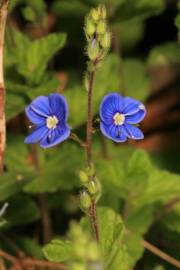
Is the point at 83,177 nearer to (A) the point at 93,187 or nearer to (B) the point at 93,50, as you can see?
(A) the point at 93,187

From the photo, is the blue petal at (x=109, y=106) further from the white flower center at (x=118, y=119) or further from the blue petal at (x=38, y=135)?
the blue petal at (x=38, y=135)

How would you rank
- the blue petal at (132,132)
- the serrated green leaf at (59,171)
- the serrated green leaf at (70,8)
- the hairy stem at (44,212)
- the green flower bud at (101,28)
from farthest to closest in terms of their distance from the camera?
1. the serrated green leaf at (70,8)
2. the hairy stem at (44,212)
3. the serrated green leaf at (59,171)
4. the blue petal at (132,132)
5. the green flower bud at (101,28)

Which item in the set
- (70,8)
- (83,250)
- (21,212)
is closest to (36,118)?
(21,212)

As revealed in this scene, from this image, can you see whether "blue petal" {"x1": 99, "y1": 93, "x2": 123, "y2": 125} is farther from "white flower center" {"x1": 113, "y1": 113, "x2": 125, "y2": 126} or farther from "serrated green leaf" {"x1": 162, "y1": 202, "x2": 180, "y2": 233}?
"serrated green leaf" {"x1": 162, "y1": 202, "x2": 180, "y2": 233}

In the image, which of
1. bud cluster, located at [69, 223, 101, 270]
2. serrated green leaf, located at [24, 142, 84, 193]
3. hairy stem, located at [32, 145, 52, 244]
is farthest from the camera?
hairy stem, located at [32, 145, 52, 244]

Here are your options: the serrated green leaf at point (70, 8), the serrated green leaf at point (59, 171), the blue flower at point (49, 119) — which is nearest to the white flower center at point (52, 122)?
the blue flower at point (49, 119)

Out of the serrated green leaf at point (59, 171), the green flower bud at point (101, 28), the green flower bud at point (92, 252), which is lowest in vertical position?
the serrated green leaf at point (59, 171)

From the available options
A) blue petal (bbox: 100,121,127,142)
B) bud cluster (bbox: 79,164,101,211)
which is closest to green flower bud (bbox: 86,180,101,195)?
bud cluster (bbox: 79,164,101,211)
